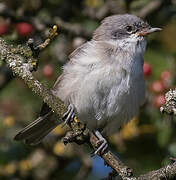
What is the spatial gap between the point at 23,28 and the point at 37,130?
1352 mm

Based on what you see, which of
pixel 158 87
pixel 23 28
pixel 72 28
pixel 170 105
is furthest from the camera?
pixel 72 28

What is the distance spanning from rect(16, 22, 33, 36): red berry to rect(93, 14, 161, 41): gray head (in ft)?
3.04

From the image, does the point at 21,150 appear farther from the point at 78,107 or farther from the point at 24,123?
the point at 78,107

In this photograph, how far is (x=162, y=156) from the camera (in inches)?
217

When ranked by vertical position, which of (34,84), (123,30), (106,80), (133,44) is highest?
(34,84)

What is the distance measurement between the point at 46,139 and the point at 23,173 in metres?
0.55

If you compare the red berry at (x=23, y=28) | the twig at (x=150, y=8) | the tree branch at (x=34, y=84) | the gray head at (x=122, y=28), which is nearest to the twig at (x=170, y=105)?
the tree branch at (x=34, y=84)

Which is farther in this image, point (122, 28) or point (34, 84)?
point (122, 28)

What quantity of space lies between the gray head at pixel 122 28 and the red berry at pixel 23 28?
926 mm

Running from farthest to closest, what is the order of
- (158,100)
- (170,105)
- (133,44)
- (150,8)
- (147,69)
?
(150,8) < (147,69) < (158,100) < (133,44) < (170,105)

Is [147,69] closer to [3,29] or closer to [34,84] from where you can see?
[3,29]

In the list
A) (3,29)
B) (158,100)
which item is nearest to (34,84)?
(158,100)

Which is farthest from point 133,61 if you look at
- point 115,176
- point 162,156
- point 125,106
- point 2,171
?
point 2,171

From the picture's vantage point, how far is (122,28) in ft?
17.7
